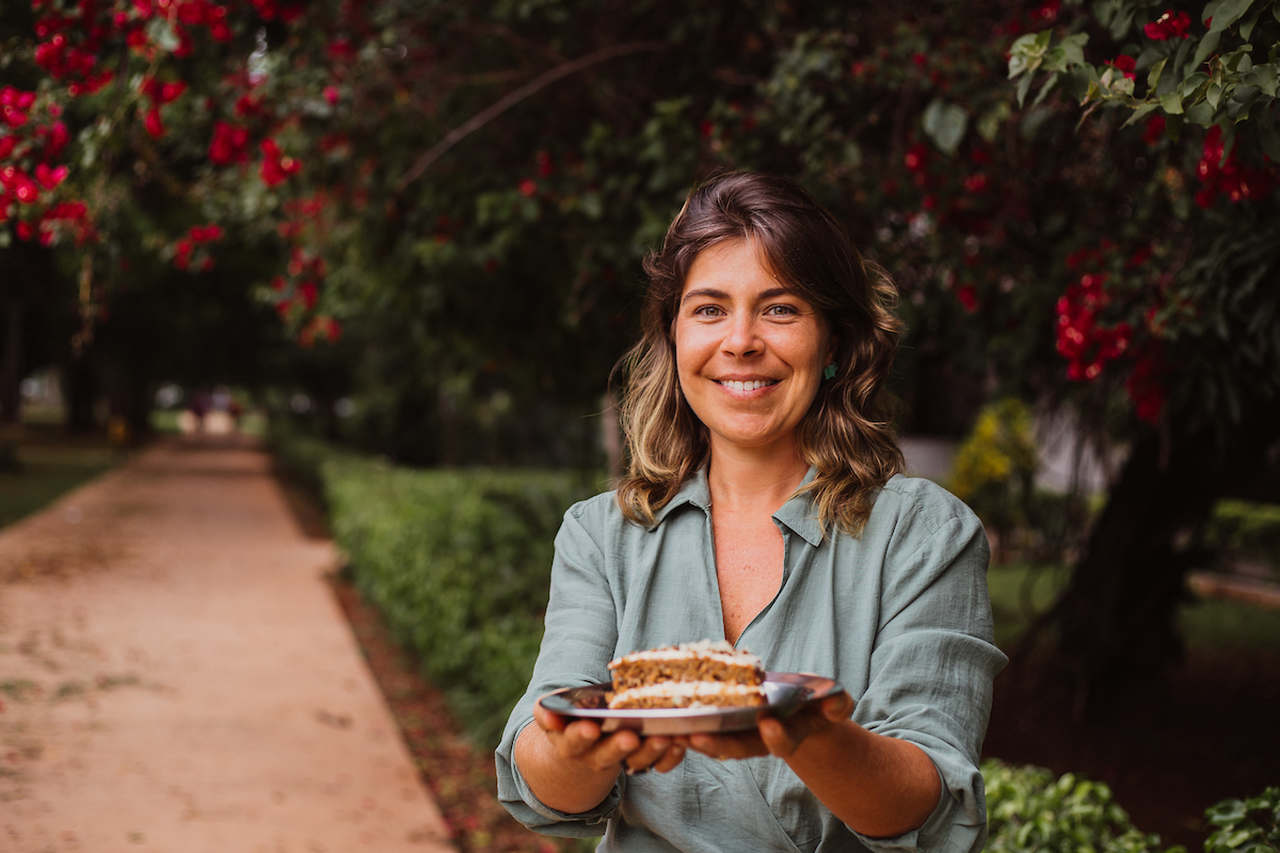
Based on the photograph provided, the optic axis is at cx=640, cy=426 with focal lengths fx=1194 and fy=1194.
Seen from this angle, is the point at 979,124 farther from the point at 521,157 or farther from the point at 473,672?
the point at 473,672

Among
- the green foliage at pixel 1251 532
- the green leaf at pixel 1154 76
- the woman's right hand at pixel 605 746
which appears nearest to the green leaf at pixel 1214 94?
the green leaf at pixel 1154 76

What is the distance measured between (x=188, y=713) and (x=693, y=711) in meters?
5.87

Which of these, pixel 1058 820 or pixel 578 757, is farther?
pixel 1058 820

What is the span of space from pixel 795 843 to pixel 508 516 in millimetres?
8095

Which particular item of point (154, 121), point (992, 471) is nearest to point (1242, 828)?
point (154, 121)

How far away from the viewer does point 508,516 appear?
31.7ft

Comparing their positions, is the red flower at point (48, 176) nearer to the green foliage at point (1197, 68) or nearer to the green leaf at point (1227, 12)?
the green foliage at point (1197, 68)

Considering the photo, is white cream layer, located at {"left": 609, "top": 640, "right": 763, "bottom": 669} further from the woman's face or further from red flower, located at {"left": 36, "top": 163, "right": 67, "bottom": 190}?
red flower, located at {"left": 36, "top": 163, "right": 67, "bottom": 190}

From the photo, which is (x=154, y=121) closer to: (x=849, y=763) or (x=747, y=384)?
(x=747, y=384)

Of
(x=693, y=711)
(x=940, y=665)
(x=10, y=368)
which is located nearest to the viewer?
(x=693, y=711)

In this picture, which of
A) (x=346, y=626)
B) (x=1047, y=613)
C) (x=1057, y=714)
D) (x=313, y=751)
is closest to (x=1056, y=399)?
(x=1047, y=613)

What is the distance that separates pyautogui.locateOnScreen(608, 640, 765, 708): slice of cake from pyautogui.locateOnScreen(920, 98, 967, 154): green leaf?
6.43 ft

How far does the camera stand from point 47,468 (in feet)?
76.2

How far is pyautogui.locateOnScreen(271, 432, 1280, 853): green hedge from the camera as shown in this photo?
2742mm
